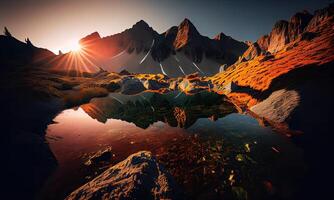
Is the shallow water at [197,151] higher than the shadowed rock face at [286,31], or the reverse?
the shadowed rock face at [286,31]

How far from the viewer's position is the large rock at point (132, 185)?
7.79 metres

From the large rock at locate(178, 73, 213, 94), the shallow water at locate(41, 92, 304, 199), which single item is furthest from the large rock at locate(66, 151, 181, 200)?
the large rock at locate(178, 73, 213, 94)

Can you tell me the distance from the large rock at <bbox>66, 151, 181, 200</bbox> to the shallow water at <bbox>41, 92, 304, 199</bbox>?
2092mm

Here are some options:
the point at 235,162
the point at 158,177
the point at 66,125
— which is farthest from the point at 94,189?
the point at 66,125

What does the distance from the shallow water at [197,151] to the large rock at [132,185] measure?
2.09 metres

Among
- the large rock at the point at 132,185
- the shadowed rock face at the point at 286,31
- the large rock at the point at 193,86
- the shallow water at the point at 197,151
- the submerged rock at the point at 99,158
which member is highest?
the shadowed rock face at the point at 286,31

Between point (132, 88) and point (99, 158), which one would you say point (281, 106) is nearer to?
point (99, 158)

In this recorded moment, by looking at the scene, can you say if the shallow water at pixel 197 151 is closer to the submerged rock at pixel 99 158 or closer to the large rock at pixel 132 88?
the submerged rock at pixel 99 158

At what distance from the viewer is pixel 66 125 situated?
24.7m

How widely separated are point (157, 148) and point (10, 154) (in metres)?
11.4

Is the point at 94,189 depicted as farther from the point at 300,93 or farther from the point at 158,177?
the point at 300,93

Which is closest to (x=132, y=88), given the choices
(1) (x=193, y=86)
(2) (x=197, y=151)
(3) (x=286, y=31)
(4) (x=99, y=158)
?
(1) (x=193, y=86)

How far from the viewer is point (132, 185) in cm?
807

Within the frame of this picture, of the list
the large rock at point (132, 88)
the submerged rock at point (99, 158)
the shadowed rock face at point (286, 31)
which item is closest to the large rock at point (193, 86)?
the large rock at point (132, 88)
